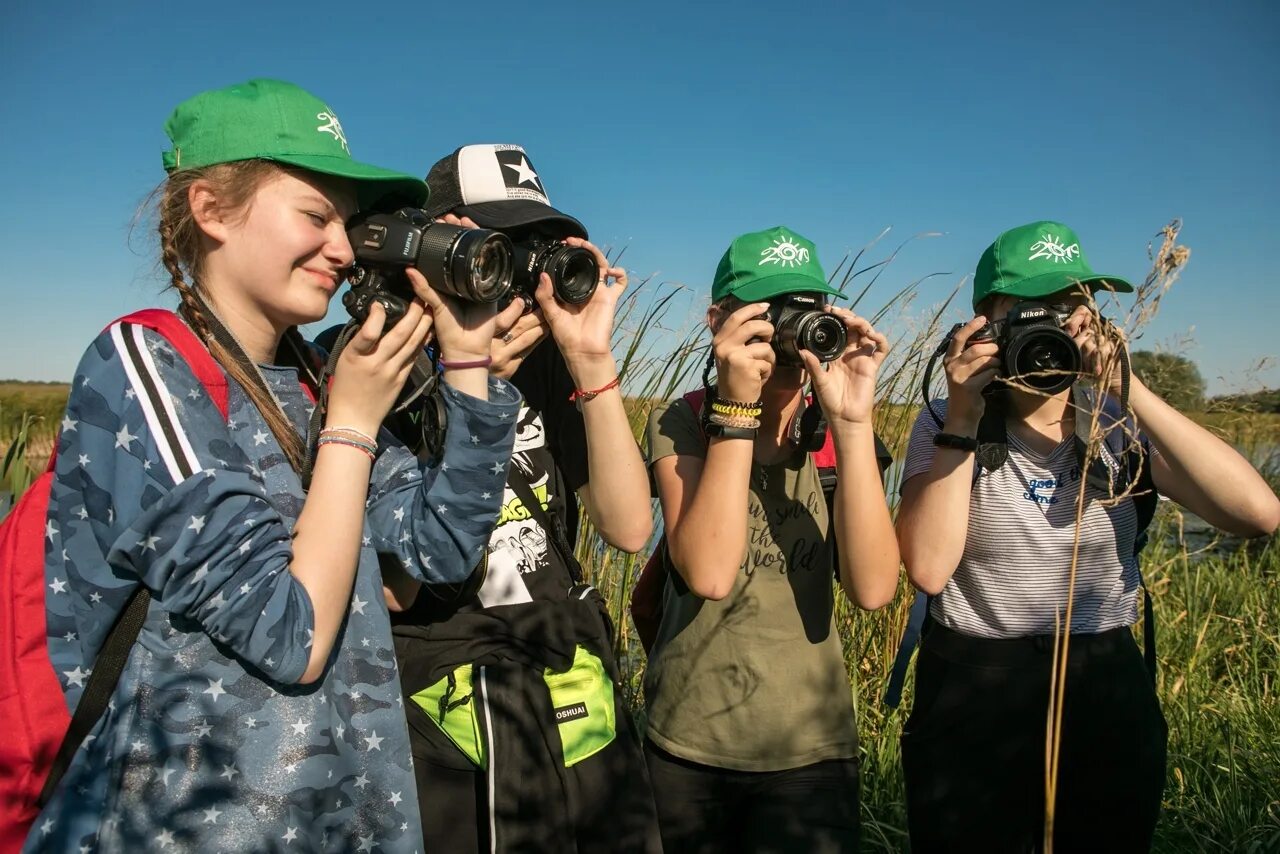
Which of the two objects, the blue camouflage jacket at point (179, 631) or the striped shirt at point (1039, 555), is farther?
the striped shirt at point (1039, 555)

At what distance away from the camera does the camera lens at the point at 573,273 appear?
1.76 meters

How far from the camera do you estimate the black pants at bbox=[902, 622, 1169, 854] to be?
182cm

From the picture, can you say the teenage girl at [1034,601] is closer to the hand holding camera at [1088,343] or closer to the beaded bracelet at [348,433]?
the hand holding camera at [1088,343]

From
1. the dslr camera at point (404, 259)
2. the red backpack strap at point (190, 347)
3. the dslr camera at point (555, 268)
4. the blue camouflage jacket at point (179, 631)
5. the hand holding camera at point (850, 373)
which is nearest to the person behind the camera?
the blue camouflage jacket at point (179, 631)

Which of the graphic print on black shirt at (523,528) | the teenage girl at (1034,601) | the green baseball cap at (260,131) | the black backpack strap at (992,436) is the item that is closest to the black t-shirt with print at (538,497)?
the graphic print on black shirt at (523,528)

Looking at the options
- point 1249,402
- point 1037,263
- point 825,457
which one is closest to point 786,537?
point 825,457

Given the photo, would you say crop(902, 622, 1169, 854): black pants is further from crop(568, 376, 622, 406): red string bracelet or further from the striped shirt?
crop(568, 376, 622, 406): red string bracelet

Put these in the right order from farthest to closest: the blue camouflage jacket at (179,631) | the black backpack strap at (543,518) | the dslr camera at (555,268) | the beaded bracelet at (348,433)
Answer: the dslr camera at (555,268)
the black backpack strap at (543,518)
the beaded bracelet at (348,433)
the blue camouflage jacket at (179,631)

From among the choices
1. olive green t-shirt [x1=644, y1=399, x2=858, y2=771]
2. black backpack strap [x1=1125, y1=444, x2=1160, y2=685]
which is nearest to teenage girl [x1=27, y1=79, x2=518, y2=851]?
olive green t-shirt [x1=644, y1=399, x2=858, y2=771]

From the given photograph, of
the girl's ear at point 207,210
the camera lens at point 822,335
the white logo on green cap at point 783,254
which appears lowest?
the camera lens at point 822,335

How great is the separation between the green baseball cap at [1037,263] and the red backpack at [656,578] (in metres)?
0.55

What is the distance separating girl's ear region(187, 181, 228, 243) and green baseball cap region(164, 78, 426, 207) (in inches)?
1.5

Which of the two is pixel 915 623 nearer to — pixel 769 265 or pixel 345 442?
pixel 769 265

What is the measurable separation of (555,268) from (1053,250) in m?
1.17
